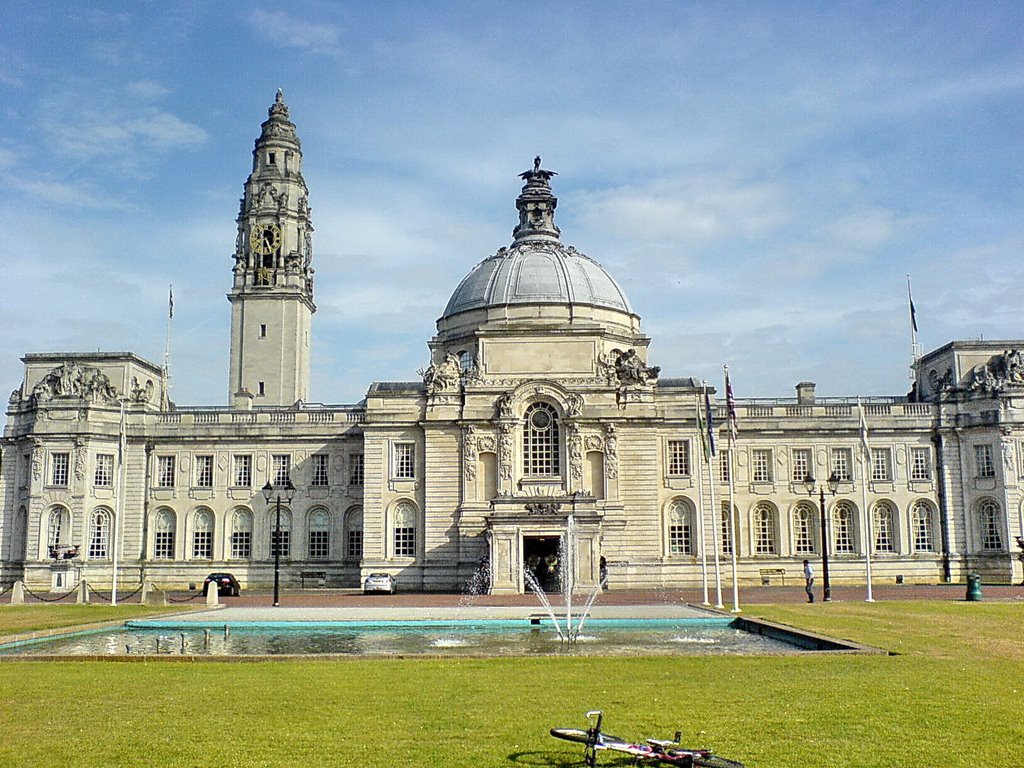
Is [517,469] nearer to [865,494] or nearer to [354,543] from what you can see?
[354,543]

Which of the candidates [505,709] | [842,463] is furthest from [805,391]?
[505,709]

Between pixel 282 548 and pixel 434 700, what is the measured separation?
5147 cm

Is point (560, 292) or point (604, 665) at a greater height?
point (560, 292)

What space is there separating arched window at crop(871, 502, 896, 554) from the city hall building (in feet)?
0.41

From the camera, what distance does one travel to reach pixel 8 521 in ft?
216

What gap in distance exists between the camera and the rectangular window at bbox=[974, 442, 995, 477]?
6394 cm

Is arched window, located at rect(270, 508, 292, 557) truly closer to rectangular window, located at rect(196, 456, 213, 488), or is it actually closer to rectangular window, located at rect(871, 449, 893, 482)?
rectangular window, located at rect(196, 456, 213, 488)

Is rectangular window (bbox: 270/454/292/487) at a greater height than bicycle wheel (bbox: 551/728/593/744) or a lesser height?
greater

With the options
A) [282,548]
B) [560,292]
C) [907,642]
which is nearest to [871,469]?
[560,292]

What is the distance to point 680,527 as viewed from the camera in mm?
63094

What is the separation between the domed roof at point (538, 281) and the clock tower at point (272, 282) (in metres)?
12.9

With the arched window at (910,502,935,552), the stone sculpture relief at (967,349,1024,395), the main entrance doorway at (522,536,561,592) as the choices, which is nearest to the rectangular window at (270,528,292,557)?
the main entrance doorway at (522,536,561,592)

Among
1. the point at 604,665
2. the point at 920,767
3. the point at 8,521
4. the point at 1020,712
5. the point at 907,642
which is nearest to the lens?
the point at 920,767

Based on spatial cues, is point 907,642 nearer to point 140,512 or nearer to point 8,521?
point 140,512
